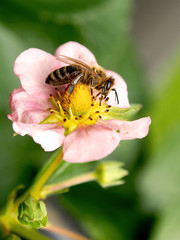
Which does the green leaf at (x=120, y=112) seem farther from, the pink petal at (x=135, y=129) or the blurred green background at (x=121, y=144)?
the blurred green background at (x=121, y=144)

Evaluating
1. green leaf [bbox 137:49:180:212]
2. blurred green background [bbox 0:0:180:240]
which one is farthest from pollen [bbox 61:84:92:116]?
green leaf [bbox 137:49:180:212]

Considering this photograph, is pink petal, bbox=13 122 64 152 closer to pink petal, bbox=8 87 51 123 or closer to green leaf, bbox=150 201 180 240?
pink petal, bbox=8 87 51 123

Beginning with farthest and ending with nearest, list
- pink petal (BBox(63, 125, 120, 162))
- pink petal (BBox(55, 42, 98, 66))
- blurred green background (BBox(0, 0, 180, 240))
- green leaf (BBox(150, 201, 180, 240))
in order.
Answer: green leaf (BBox(150, 201, 180, 240)) → blurred green background (BBox(0, 0, 180, 240)) → pink petal (BBox(55, 42, 98, 66)) → pink petal (BBox(63, 125, 120, 162))

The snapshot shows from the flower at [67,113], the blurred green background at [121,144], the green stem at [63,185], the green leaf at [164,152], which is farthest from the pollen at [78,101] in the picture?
the green leaf at [164,152]

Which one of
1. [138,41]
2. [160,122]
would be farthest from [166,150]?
[138,41]

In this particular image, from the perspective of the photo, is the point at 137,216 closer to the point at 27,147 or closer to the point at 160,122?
the point at 160,122

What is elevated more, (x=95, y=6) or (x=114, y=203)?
(x=95, y=6)

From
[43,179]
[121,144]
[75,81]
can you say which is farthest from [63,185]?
[121,144]
